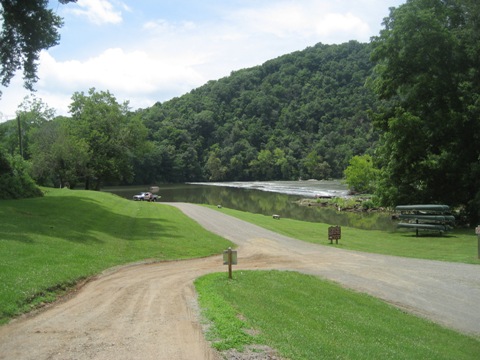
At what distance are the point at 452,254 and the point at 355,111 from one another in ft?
587

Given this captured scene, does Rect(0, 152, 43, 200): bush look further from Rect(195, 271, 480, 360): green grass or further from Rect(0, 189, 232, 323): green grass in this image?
Rect(195, 271, 480, 360): green grass

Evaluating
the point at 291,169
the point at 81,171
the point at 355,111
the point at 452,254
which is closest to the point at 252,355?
the point at 452,254

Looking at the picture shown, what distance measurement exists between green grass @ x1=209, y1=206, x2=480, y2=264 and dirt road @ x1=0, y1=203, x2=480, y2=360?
2.00 m

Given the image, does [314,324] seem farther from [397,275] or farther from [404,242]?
[404,242]

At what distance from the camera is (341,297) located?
47.5 ft

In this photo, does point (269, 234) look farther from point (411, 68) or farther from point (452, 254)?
point (411, 68)

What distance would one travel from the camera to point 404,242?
29766mm

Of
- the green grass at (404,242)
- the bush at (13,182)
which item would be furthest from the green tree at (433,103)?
the bush at (13,182)

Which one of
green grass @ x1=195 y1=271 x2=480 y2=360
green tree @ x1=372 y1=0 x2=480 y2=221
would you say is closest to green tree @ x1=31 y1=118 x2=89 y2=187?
green tree @ x1=372 y1=0 x2=480 y2=221

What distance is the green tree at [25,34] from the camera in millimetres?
28047

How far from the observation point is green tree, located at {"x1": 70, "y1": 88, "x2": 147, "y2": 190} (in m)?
65.5

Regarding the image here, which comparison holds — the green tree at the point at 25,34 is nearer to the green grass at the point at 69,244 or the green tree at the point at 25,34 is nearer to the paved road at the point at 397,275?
the green grass at the point at 69,244

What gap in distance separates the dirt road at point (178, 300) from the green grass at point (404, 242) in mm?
2005

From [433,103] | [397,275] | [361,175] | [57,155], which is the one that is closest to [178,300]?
[397,275]
